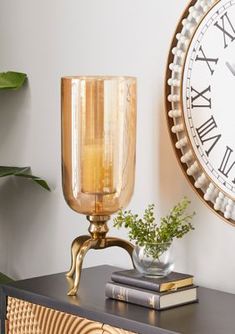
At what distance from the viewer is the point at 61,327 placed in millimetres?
2330

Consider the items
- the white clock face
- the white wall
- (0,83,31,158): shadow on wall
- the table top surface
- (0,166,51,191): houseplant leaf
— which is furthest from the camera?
(0,83,31,158): shadow on wall

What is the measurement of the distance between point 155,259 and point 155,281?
8cm

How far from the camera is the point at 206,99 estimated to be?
236 centimetres

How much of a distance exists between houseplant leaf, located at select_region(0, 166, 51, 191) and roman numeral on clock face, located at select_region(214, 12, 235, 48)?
2.99ft

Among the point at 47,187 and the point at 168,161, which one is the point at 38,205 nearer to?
the point at 47,187

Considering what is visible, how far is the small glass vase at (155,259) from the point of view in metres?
2.27

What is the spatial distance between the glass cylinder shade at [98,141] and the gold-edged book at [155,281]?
0.21m

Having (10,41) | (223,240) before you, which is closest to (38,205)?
(10,41)

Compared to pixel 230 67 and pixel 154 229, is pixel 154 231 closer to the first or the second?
pixel 154 229

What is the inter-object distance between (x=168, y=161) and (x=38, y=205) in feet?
2.21

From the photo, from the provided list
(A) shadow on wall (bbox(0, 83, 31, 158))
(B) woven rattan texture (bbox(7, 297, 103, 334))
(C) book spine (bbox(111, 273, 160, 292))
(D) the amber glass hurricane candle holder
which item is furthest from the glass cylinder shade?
(A) shadow on wall (bbox(0, 83, 31, 158))

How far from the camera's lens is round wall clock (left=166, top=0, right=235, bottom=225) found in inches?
90.5

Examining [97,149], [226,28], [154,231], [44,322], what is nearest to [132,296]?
[154,231]

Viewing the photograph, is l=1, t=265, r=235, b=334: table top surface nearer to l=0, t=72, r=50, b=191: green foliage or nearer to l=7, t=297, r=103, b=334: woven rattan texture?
l=7, t=297, r=103, b=334: woven rattan texture
